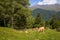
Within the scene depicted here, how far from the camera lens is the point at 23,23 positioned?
219 feet

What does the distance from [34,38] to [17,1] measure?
3078 centimetres

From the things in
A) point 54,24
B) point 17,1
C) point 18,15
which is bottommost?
point 54,24

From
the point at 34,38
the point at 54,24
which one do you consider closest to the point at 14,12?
the point at 34,38

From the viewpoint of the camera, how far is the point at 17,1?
5541cm

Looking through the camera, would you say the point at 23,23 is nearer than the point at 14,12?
No

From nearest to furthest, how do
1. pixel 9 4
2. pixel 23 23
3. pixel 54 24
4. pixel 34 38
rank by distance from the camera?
pixel 34 38, pixel 9 4, pixel 23 23, pixel 54 24

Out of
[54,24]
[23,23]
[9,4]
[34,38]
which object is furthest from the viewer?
[54,24]

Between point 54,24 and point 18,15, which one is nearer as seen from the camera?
point 18,15

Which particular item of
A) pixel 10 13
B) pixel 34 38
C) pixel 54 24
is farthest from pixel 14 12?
pixel 54 24

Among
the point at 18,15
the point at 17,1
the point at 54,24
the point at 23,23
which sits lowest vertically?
the point at 54,24

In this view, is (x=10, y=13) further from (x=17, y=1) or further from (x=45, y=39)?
(x=45, y=39)

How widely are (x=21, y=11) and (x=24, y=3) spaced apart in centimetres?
309

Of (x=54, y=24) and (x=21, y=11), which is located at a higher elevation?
(x=21, y=11)

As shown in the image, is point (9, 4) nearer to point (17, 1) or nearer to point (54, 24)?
point (17, 1)
